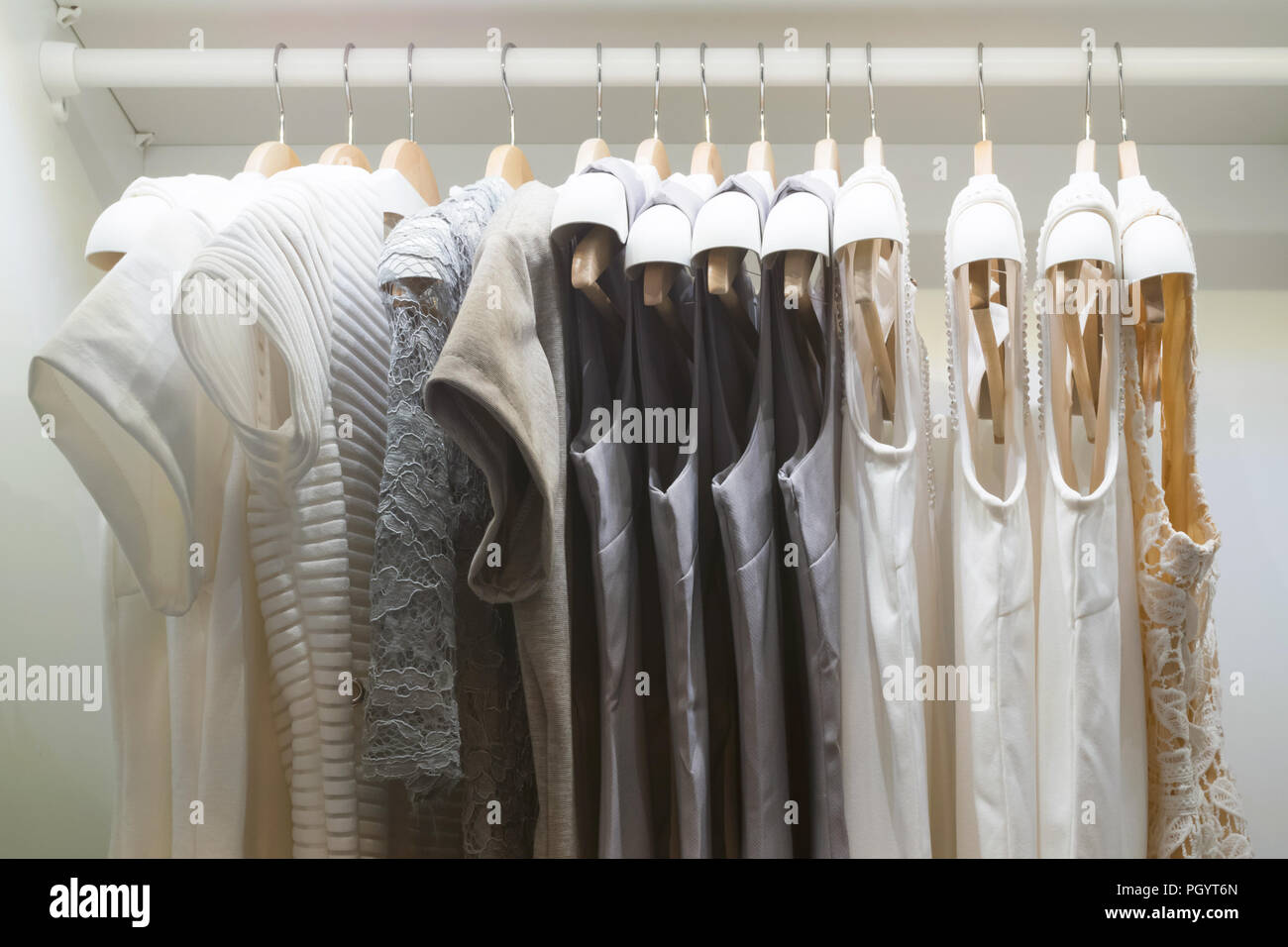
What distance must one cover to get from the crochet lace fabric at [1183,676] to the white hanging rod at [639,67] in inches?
14.1

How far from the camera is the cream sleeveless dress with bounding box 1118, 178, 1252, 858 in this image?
872 millimetres

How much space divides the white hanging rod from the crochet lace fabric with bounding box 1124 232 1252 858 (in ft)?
1.17

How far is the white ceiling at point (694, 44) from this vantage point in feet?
3.87

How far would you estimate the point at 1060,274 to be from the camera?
0.92 metres

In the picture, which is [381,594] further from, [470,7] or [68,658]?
[470,7]

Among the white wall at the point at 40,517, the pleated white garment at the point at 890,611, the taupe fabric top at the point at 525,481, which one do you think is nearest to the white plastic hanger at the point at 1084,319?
the pleated white garment at the point at 890,611

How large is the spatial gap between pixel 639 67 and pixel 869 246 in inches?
15.7

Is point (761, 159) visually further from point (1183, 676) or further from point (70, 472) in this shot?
point (70, 472)

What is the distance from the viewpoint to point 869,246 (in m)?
0.90

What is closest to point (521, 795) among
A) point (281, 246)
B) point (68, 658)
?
point (281, 246)

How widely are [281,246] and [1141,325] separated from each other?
2.58 ft

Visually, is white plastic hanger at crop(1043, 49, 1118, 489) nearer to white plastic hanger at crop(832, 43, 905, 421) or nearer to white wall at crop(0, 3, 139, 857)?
white plastic hanger at crop(832, 43, 905, 421)

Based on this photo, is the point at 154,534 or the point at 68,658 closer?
the point at 154,534

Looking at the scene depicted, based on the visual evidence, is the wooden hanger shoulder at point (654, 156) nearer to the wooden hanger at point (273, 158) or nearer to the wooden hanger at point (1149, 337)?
the wooden hanger at point (273, 158)
